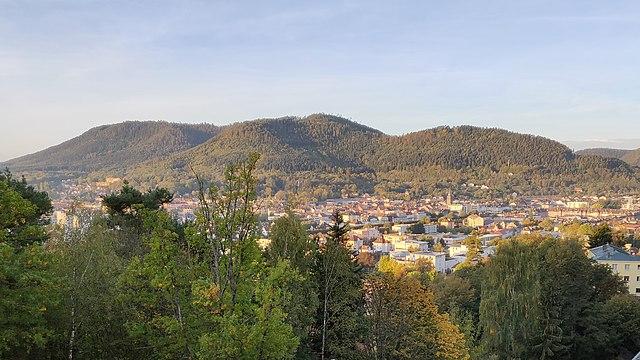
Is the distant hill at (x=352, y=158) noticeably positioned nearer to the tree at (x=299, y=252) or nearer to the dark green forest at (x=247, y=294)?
the dark green forest at (x=247, y=294)

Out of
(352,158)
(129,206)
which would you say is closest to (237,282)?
(129,206)

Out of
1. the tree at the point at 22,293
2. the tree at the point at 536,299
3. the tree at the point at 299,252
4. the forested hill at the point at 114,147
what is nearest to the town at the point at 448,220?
the tree at the point at 536,299

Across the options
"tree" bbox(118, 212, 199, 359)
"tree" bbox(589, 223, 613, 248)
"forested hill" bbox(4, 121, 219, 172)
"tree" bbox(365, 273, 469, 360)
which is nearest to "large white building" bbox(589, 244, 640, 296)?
"tree" bbox(589, 223, 613, 248)

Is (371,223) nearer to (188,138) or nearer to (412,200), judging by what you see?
(412,200)

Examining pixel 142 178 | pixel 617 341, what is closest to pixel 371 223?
pixel 142 178

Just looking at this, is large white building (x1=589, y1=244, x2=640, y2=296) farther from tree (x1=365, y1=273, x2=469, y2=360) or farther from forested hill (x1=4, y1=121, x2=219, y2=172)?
forested hill (x1=4, y1=121, x2=219, y2=172)

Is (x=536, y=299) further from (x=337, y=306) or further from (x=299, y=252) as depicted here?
(x=299, y=252)
